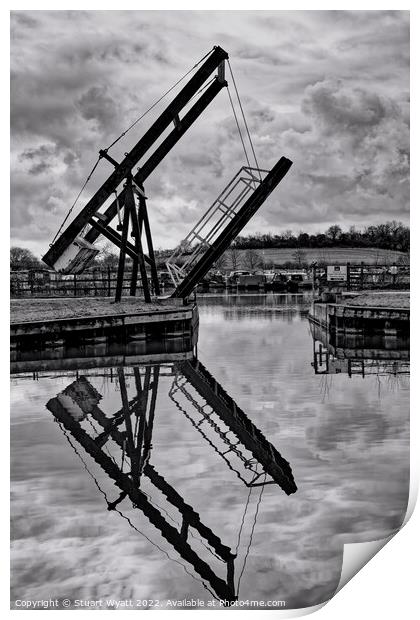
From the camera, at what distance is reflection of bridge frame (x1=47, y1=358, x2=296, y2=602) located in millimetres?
2689

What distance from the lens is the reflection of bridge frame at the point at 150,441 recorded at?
2689 millimetres

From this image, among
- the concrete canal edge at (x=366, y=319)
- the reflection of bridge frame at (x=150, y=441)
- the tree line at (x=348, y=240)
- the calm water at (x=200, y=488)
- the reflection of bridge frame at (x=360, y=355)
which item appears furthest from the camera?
the concrete canal edge at (x=366, y=319)

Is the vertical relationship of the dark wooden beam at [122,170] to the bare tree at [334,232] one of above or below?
above

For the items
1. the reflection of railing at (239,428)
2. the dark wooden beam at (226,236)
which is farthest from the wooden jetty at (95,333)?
the reflection of railing at (239,428)

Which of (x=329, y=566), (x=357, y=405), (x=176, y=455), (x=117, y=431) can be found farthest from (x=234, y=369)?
(x=329, y=566)

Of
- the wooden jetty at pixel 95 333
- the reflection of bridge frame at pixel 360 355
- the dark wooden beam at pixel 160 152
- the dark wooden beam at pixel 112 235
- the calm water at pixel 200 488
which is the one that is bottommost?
the calm water at pixel 200 488

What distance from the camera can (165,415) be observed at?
456 centimetres

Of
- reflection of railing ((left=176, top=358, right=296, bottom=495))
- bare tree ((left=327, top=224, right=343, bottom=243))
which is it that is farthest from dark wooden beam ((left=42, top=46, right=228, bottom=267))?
bare tree ((left=327, top=224, right=343, bottom=243))

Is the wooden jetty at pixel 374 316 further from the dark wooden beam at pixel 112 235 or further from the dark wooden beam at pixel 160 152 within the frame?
the dark wooden beam at pixel 160 152

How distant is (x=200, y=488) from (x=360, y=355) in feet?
16.0

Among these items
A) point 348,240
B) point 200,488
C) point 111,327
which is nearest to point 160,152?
point 111,327

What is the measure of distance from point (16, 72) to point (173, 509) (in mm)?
1897

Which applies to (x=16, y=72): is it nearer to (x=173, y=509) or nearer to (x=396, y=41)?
(x=396, y=41)
